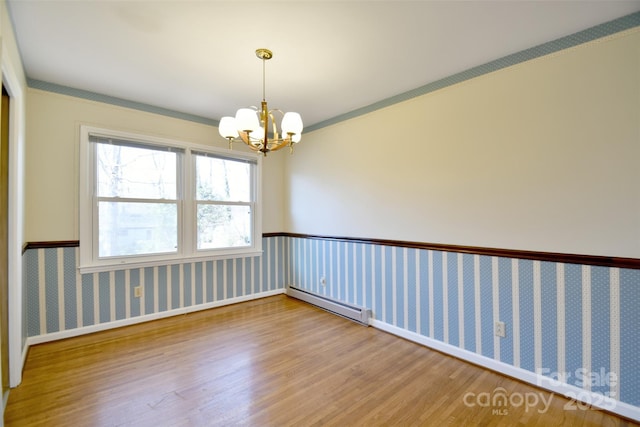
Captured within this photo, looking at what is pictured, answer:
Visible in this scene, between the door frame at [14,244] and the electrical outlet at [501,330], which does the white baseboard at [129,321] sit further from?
the electrical outlet at [501,330]

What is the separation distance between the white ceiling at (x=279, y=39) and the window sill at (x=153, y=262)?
181cm

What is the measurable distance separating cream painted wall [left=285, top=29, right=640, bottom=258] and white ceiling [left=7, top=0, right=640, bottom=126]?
29 cm

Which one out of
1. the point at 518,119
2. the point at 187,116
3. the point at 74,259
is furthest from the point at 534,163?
the point at 74,259

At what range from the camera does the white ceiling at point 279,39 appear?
1813 mm

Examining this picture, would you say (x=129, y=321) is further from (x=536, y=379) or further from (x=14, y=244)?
(x=536, y=379)

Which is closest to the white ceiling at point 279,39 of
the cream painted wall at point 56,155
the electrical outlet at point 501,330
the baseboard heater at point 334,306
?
the cream painted wall at point 56,155

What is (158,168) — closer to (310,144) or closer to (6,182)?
(6,182)

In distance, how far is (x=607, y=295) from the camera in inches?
73.8

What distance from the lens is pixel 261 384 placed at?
2.13m

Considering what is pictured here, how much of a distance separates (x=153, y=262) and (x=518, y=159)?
12.3 feet

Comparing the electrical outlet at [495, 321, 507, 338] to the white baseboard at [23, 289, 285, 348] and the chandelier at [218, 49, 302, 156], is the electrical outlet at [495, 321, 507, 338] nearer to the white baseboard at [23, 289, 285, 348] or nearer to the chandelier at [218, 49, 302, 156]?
the chandelier at [218, 49, 302, 156]

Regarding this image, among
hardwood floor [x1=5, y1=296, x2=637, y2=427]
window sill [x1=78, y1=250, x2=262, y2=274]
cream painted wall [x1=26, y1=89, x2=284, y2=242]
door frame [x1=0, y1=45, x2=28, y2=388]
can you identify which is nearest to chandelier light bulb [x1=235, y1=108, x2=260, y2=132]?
door frame [x1=0, y1=45, x2=28, y2=388]

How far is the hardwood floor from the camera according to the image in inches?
70.7

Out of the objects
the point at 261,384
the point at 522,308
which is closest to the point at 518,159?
the point at 522,308
